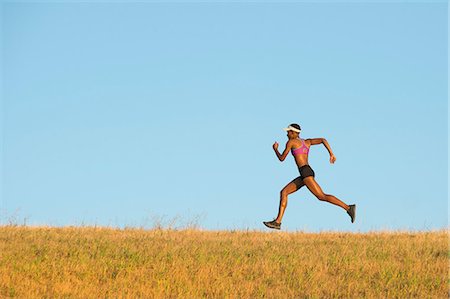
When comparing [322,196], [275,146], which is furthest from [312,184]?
[275,146]

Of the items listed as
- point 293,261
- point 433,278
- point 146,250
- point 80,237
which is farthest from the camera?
point 80,237

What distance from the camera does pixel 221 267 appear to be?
13.3m

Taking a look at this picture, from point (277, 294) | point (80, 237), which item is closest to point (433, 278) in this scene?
Answer: point (277, 294)

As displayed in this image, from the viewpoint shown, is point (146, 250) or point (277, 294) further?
point (146, 250)

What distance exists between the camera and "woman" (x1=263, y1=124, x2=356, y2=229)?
687 inches

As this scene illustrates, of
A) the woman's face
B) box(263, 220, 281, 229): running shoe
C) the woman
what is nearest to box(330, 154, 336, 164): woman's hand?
the woman

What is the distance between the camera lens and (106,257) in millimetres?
14062

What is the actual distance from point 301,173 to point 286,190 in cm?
53

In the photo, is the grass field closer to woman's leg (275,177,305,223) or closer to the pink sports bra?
woman's leg (275,177,305,223)

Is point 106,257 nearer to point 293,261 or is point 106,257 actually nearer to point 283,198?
point 293,261

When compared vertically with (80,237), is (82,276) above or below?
below

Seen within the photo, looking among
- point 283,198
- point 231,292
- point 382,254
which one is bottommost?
point 231,292

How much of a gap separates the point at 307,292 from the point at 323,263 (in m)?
1.70

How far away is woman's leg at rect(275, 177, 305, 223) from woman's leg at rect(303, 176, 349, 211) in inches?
7.2
